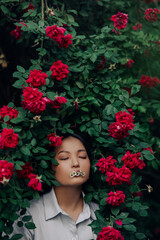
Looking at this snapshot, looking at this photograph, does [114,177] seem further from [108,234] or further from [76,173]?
[108,234]

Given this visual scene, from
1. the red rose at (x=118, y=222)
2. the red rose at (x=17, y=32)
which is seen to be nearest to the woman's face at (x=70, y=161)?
the red rose at (x=118, y=222)

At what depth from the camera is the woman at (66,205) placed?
2.25 meters

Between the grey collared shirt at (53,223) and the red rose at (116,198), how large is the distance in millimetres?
276

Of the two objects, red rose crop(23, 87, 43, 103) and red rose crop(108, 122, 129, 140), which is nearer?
red rose crop(23, 87, 43, 103)

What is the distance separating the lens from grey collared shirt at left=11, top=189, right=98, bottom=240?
2.24m

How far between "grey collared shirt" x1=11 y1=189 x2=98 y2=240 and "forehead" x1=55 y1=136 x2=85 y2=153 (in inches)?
13.2

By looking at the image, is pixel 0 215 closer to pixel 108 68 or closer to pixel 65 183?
pixel 65 183

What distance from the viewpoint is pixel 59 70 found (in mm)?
2297

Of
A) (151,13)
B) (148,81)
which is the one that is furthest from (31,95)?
(151,13)

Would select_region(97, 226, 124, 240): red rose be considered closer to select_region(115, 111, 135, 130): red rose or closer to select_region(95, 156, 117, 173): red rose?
select_region(95, 156, 117, 173): red rose

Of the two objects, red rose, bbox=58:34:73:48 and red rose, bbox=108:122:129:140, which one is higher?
red rose, bbox=58:34:73:48

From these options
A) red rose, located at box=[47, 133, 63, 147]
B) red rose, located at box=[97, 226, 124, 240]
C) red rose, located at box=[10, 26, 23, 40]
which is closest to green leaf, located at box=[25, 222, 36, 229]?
red rose, located at box=[97, 226, 124, 240]

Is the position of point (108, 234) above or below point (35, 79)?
below

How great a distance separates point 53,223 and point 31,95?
2.95 ft
